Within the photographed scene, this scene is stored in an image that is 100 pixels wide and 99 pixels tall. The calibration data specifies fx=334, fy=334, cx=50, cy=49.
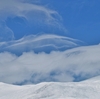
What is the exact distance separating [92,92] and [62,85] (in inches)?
784

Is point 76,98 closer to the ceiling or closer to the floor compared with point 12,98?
closer to the floor

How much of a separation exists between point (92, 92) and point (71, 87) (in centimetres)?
1359

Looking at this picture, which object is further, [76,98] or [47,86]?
[47,86]

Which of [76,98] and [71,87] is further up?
[71,87]

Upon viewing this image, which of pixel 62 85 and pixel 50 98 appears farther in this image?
pixel 62 85

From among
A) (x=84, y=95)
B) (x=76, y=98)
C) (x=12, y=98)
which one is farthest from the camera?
(x=12, y=98)

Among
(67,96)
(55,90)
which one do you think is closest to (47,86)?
(55,90)

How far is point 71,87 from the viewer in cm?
19588

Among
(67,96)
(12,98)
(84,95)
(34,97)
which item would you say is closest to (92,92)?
(84,95)

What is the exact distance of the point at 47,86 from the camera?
628ft

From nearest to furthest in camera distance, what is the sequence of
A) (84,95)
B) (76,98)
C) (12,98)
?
(76,98) → (84,95) → (12,98)

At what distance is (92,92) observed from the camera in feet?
619

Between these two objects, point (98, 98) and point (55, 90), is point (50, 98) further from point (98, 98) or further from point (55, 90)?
point (98, 98)

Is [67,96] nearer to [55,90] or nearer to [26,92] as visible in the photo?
[55,90]
